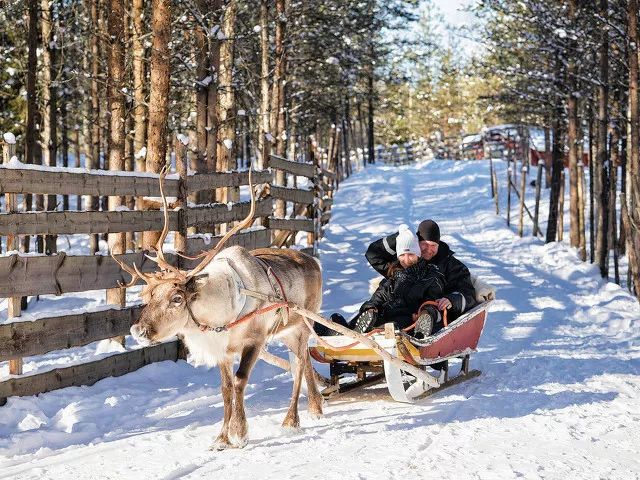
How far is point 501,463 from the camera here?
529cm

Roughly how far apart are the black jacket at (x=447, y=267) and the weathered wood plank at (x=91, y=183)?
7.01 feet

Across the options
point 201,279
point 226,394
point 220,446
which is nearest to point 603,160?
point 226,394

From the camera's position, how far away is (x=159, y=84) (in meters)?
9.88

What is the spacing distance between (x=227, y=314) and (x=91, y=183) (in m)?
2.34

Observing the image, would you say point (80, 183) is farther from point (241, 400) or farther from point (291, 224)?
point (291, 224)

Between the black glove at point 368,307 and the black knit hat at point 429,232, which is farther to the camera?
the black knit hat at point 429,232

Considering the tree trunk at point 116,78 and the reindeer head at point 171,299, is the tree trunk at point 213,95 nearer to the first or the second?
the tree trunk at point 116,78

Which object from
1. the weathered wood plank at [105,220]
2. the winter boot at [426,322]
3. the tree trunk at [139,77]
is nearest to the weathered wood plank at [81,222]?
the weathered wood plank at [105,220]

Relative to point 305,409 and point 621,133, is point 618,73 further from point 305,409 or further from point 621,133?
point 305,409

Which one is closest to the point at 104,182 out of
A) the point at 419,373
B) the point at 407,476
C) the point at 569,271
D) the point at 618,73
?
the point at 419,373

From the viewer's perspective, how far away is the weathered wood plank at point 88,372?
6586 millimetres

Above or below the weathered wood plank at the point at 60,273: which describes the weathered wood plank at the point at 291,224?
above

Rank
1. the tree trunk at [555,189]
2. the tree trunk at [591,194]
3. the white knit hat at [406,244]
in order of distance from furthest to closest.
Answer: the tree trunk at [555,189] → the tree trunk at [591,194] → the white knit hat at [406,244]

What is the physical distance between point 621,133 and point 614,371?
1267cm
